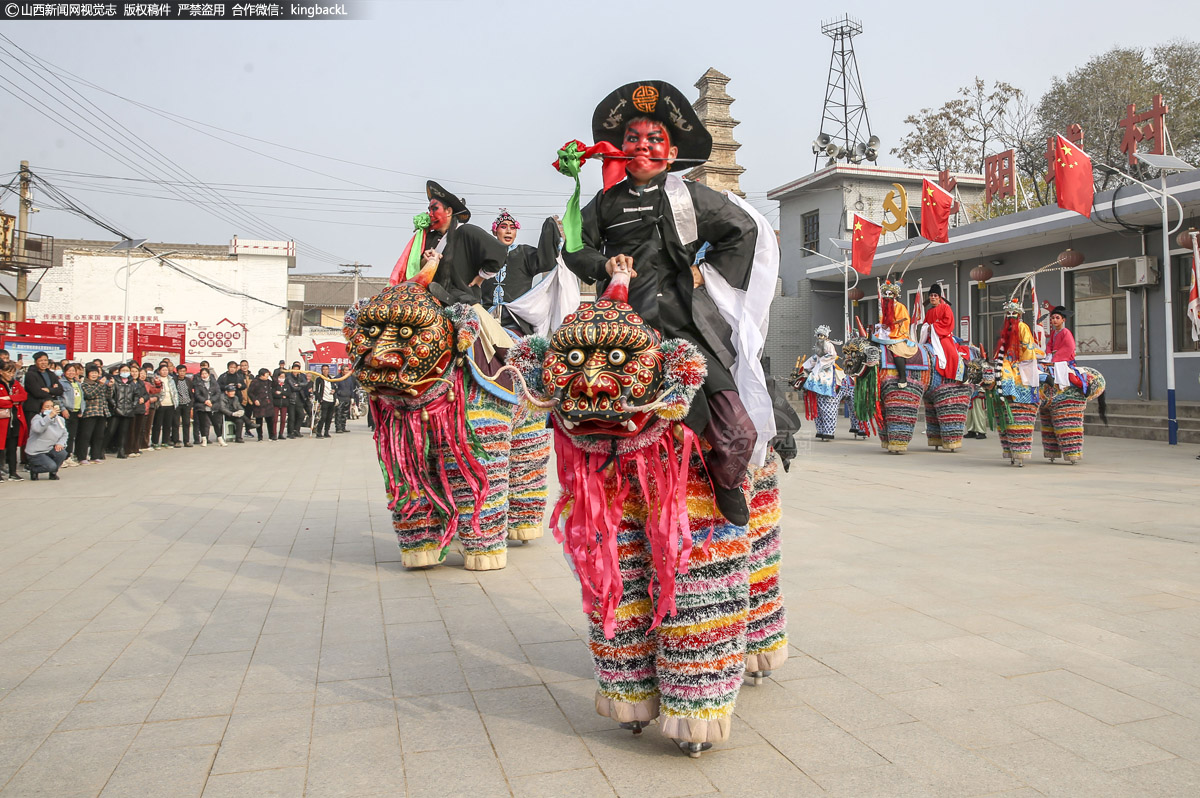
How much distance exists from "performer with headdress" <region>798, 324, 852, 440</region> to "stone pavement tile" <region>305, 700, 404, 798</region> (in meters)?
12.6

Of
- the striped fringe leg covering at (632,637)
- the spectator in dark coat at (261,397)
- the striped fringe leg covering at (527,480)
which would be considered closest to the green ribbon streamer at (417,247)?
the striped fringe leg covering at (527,480)

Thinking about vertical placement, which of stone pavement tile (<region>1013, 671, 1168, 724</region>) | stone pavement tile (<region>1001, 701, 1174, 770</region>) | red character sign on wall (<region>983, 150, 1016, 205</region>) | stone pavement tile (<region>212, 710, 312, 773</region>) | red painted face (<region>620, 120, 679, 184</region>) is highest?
red character sign on wall (<region>983, 150, 1016, 205</region>)

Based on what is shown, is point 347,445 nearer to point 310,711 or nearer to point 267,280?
point 310,711

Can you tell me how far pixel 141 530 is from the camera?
283 inches

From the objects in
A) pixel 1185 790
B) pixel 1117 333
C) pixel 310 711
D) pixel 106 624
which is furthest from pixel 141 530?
pixel 1117 333

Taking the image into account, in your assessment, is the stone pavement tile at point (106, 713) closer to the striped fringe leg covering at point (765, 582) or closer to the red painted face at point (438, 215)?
the striped fringe leg covering at point (765, 582)

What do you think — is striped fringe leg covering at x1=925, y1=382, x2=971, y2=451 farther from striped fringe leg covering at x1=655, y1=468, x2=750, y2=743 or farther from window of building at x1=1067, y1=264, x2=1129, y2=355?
striped fringe leg covering at x1=655, y1=468, x2=750, y2=743

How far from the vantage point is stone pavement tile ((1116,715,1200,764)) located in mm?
2742

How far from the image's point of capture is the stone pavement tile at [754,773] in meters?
2.55

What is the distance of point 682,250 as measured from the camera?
3.09 meters

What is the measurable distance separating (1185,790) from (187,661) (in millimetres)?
3870

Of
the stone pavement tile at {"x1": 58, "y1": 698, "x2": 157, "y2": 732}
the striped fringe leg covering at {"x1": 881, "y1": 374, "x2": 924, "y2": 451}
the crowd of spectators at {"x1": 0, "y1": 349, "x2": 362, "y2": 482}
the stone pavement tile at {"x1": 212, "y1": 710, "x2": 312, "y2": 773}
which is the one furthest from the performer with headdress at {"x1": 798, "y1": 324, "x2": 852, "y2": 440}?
the stone pavement tile at {"x1": 58, "y1": 698, "x2": 157, "y2": 732}

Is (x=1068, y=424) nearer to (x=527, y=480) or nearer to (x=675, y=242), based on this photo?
(x=527, y=480)

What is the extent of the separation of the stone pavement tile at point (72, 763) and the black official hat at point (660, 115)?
2.86m
